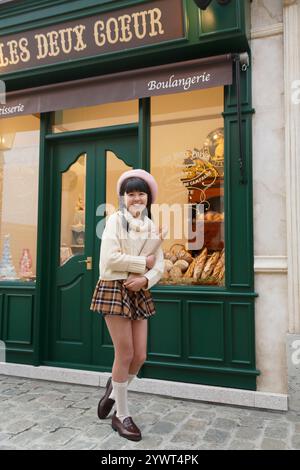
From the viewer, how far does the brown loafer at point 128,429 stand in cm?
310

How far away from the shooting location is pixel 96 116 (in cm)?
511

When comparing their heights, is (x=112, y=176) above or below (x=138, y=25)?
below

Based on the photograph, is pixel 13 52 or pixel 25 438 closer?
pixel 25 438

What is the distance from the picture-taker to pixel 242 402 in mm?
3967

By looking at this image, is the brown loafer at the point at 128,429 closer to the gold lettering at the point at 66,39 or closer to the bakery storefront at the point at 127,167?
the bakery storefront at the point at 127,167

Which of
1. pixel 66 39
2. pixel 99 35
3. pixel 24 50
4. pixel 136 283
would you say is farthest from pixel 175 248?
pixel 24 50

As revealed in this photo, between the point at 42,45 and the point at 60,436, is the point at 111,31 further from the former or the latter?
the point at 60,436

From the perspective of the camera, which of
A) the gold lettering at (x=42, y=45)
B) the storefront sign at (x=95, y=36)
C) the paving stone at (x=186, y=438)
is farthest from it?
the gold lettering at (x=42, y=45)

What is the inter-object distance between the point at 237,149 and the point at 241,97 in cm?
54

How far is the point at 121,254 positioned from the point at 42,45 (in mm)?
3220

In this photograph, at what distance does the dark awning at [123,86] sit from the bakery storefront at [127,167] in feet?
0.04

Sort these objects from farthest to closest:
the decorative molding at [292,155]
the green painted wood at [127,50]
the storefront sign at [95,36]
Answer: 1. the storefront sign at [95,36]
2. the green painted wood at [127,50]
3. the decorative molding at [292,155]

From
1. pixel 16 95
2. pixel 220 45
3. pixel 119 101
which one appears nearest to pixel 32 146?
pixel 16 95

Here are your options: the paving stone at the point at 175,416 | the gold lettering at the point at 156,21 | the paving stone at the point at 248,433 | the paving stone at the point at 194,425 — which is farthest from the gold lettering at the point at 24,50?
the paving stone at the point at 248,433
